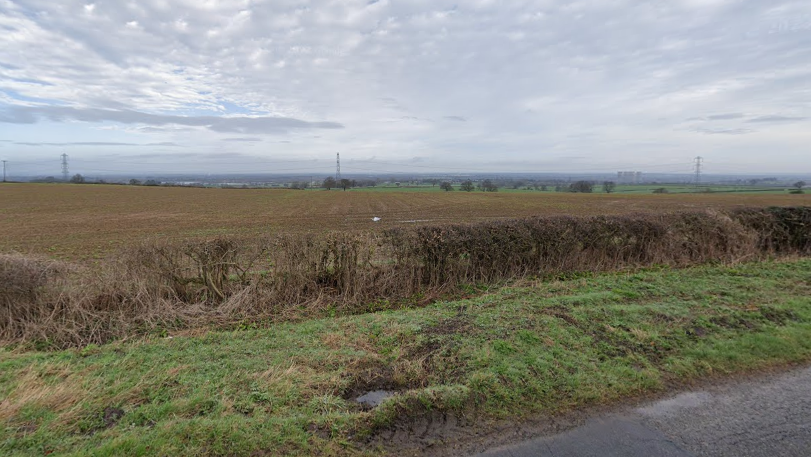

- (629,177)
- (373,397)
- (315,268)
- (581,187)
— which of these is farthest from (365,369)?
(629,177)

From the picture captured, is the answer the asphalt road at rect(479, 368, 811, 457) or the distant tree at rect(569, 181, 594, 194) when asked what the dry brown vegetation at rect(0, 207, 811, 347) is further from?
the distant tree at rect(569, 181, 594, 194)

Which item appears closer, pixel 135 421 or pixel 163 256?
pixel 135 421

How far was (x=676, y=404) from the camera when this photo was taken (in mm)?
3418

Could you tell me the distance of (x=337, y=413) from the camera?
3.18 meters

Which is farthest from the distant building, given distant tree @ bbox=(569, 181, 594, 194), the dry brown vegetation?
the dry brown vegetation

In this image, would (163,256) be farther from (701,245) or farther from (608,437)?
(701,245)

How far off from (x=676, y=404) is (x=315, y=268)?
5143 mm

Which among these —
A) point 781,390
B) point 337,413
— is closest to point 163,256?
point 337,413

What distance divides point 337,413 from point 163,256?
435cm

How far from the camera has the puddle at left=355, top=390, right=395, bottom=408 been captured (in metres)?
3.45

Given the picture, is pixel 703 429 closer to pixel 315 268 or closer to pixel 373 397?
pixel 373 397

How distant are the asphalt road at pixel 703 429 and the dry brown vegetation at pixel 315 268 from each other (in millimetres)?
3864

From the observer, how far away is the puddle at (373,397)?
11.3 feet

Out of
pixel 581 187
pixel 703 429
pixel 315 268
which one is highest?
pixel 581 187
